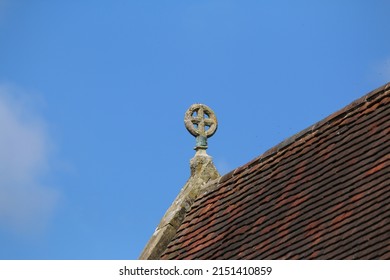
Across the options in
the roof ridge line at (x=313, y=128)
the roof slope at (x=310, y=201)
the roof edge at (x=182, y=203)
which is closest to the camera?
the roof slope at (x=310, y=201)

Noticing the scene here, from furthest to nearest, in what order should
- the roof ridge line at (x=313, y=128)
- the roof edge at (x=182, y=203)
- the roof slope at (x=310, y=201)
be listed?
1. the roof edge at (x=182, y=203)
2. the roof ridge line at (x=313, y=128)
3. the roof slope at (x=310, y=201)

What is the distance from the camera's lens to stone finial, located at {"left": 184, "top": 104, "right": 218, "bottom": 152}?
2566 cm

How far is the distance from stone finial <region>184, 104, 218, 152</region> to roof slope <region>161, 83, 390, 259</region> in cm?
134

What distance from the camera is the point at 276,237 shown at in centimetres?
2131

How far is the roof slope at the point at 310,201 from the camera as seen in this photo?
2002cm

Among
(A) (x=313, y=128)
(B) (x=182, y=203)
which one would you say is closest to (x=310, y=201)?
(A) (x=313, y=128)

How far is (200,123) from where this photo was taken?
25.8 meters

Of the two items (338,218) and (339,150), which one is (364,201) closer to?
(338,218)

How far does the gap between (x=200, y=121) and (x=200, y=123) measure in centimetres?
3

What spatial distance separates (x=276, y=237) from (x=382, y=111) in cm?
211

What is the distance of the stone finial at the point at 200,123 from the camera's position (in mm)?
25656

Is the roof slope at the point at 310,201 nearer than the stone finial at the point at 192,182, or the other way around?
the roof slope at the point at 310,201

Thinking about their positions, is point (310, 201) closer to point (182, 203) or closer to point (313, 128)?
point (313, 128)

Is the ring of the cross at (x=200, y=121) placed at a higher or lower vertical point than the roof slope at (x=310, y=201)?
higher
